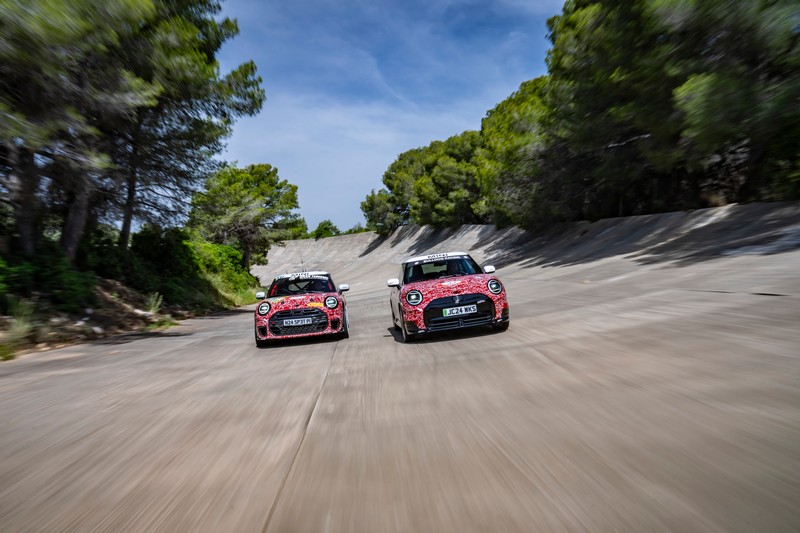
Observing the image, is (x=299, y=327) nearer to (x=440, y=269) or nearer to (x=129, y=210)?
(x=440, y=269)

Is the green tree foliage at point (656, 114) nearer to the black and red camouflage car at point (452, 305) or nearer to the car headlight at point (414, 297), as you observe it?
the black and red camouflage car at point (452, 305)

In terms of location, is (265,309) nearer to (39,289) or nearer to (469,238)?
(39,289)

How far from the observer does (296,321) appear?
9.18 metres

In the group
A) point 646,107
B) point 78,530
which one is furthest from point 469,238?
point 78,530

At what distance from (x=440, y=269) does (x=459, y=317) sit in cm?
168

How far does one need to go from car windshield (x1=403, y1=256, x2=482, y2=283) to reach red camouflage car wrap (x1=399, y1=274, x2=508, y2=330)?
2.40 feet

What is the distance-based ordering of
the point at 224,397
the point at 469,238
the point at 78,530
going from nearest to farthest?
the point at 78,530
the point at 224,397
the point at 469,238

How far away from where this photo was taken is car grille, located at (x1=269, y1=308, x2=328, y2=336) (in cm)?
915

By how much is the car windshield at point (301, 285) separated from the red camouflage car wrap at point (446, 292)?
276 cm

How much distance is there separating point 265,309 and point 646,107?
559 inches

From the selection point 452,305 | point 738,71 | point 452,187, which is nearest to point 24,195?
point 452,305

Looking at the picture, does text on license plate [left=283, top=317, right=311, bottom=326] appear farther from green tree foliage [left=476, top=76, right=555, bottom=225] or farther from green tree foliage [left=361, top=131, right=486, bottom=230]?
green tree foliage [left=361, top=131, right=486, bottom=230]

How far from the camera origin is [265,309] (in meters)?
9.29

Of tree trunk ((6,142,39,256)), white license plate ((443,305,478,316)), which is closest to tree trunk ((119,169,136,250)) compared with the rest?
tree trunk ((6,142,39,256))
